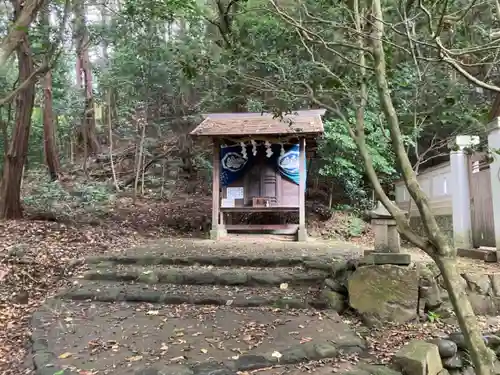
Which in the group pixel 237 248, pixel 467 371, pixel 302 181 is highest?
pixel 302 181

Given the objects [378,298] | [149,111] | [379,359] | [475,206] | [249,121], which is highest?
[149,111]

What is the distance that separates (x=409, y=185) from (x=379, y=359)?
2075mm

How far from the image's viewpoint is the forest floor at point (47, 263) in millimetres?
4242

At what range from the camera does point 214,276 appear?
5.77m

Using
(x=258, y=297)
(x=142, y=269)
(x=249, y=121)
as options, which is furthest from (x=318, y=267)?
(x=249, y=121)

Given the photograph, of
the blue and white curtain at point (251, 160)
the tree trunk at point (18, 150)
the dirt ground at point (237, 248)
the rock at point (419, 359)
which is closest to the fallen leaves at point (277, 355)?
the rock at point (419, 359)

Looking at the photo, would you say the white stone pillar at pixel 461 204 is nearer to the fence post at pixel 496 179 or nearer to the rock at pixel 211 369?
the fence post at pixel 496 179

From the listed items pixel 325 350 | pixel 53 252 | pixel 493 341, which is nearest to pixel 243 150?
pixel 53 252

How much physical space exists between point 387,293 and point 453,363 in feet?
3.12

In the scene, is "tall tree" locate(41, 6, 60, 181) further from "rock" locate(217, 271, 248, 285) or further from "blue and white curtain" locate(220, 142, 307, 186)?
"rock" locate(217, 271, 248, 285)

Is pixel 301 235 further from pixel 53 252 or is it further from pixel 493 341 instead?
pixel 493 341

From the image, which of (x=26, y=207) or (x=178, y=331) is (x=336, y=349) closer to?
(x=178, y=331)

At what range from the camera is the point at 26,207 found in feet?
30.2

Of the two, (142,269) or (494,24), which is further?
(142,269)
